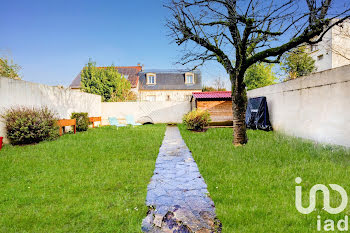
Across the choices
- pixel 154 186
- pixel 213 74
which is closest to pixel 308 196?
pixel 154 186

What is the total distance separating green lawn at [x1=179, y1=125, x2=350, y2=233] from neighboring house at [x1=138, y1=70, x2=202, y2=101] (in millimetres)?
20442

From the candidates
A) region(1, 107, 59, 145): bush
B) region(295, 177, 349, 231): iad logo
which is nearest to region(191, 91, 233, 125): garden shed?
region(1, 107, 59, 145): bush

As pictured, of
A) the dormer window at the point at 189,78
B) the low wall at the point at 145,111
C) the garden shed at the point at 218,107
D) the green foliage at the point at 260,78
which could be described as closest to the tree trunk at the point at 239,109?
the garden shed at the point at 218,107

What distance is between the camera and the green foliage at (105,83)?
73.1 feet

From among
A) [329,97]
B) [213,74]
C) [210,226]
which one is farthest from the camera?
[213,74]

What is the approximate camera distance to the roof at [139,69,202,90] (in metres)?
26.5

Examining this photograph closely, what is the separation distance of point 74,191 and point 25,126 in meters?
5.63

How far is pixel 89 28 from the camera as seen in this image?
12.0m

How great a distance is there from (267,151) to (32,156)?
6.34 meters

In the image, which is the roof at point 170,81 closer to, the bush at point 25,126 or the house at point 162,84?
the house at point 162,84

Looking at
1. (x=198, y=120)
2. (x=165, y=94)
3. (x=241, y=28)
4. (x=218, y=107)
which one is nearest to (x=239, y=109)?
(x=241, y=28)

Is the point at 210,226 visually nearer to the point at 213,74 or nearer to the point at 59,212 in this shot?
the point at 59,212

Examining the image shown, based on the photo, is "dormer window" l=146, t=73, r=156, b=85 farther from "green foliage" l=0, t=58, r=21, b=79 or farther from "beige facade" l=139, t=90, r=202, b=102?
"green foliage" l=0, t=58, r=21, b=79

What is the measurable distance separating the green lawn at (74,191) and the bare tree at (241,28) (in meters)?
3.51
